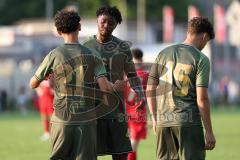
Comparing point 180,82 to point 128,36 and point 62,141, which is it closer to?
point 62,141

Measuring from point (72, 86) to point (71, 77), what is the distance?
0.10m

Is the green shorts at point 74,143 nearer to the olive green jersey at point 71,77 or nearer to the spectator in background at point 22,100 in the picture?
the olive green jersey at point 71,77

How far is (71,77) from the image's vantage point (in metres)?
10.4

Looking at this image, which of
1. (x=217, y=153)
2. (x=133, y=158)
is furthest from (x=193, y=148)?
(x=217, y=153)

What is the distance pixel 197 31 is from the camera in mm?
10805

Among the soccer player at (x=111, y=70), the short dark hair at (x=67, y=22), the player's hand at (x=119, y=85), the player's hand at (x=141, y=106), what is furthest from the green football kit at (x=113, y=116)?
the short dark hair at (x=67, y=22)

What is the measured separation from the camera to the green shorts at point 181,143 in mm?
10852

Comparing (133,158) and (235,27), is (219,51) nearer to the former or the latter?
(235,27)

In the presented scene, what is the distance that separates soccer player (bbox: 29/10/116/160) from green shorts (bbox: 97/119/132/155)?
161 cm

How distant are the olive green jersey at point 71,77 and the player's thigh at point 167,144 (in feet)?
3.34

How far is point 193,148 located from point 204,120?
425 millimetres

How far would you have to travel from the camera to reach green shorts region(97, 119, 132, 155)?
12102mm

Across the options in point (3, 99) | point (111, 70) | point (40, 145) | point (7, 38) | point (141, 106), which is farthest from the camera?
point (7, 38)

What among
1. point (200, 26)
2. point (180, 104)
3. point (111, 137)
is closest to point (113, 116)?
point (111, 137)
